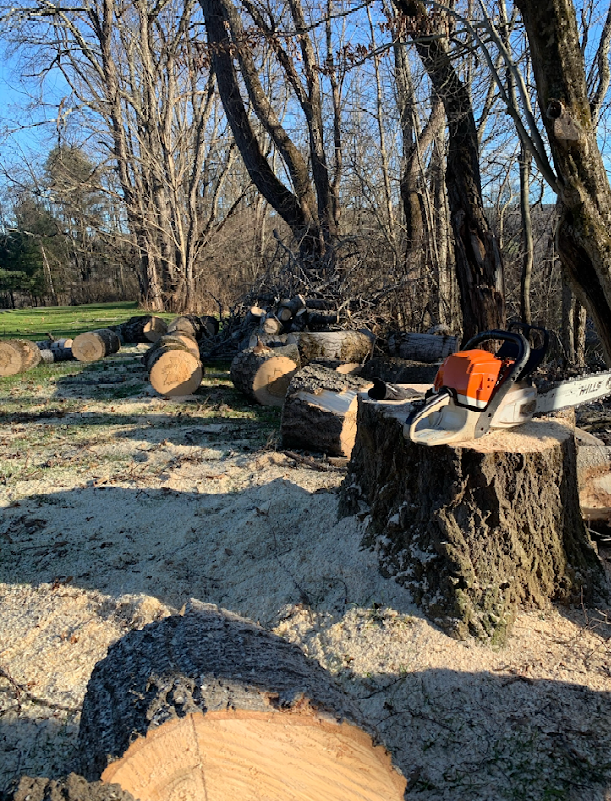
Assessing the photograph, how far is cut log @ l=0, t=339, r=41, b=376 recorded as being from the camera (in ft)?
33.2

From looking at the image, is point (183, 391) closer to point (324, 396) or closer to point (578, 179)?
point (324, 396)

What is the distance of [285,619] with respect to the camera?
2830 millimetres

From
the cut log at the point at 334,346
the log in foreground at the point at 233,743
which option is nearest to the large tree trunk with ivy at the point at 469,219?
the cut log at the point at 334,346

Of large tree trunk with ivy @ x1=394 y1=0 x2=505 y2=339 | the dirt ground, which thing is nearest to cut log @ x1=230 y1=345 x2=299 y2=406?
the dirt ground

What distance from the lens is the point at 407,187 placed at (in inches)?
413

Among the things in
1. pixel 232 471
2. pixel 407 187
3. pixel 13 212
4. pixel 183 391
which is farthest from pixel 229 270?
pixel 13 212

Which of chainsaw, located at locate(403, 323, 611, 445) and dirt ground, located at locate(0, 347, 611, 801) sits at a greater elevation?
chainsaw, located at locate(403, 323, 611, 445)

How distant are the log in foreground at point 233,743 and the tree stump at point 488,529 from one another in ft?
3.90

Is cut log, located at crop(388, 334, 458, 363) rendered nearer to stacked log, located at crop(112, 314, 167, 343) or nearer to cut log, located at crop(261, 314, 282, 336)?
cut log, located at crop(261, 314, 282, 336)

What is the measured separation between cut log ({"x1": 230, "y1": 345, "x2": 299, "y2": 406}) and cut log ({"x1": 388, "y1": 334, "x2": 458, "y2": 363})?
1.59 m

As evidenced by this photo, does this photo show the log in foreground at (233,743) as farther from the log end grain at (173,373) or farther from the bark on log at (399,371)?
the log end grain at (173,373)

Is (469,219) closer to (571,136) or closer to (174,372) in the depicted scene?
(571,136)

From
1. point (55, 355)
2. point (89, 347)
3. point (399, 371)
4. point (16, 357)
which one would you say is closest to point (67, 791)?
point (399, 371)

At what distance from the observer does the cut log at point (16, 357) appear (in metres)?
10.1
